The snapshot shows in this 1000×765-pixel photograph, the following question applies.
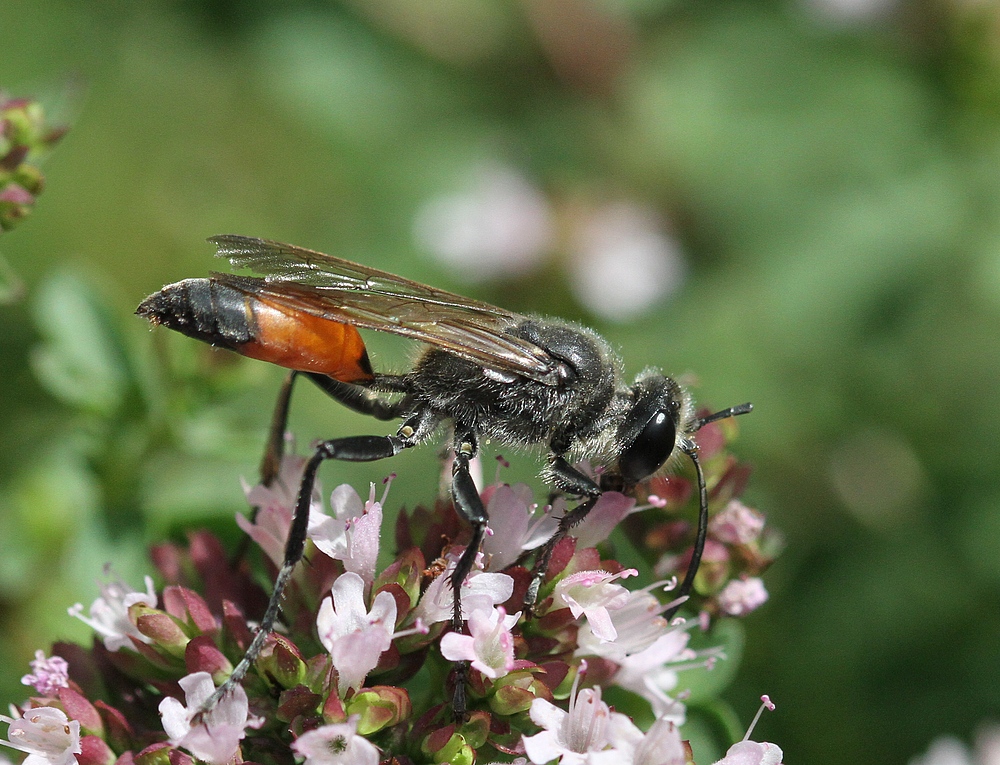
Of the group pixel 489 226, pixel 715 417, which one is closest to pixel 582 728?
pixel 715 417

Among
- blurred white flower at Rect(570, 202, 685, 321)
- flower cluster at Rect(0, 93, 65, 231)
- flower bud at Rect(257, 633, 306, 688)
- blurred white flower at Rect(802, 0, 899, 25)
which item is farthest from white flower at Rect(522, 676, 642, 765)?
blurred white flower at Rect(802, 0, 899, 25)

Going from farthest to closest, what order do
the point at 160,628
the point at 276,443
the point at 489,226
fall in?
the point at 489,226
the point at 276,443
the point at 160,628

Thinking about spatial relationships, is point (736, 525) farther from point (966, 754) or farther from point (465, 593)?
point (966, 754)

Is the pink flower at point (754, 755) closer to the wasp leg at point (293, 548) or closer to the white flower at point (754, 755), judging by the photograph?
the white flower at point (754, 755)

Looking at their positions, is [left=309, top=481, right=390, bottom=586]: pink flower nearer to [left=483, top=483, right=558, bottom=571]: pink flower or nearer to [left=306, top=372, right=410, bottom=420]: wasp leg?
[left=483, top=483, right=558, bottom=571]: pink flower

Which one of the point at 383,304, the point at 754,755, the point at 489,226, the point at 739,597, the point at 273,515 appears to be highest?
the point at 489,226

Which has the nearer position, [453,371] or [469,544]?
[469,544]

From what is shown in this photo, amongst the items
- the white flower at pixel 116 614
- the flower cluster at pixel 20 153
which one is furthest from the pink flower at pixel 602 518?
the flower cluster at pixel 20 153
